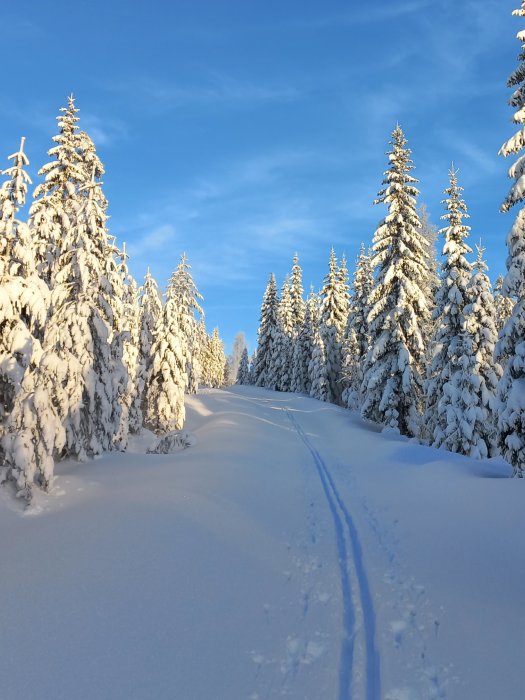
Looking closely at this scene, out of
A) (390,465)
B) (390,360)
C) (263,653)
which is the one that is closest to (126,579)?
(263,653)

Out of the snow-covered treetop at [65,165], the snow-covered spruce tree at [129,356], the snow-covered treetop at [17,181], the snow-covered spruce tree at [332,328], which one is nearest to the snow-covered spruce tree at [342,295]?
the snow-covered spruce tree at [332,328]

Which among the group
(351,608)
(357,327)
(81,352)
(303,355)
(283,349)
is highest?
(357,327)

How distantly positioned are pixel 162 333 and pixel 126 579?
22938mm

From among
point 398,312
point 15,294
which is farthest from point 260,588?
point 398,312

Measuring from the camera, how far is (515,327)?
1513cm

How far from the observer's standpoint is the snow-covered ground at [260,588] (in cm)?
571

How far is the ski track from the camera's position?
220 inches

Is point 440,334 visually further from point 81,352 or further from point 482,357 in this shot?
point 81,352

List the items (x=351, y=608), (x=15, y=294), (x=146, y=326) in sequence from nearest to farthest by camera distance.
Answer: (x=351, y=608)
(x=15, y=294)
(x=146, y=326)

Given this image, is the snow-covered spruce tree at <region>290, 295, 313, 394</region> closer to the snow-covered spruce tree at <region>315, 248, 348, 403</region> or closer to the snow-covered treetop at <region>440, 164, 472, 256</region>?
the snow-covered spruce tree at <region>315, 248, 348, 403</region>

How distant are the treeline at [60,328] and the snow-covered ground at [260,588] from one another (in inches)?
55.7

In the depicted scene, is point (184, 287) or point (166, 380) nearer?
point (166, 380)

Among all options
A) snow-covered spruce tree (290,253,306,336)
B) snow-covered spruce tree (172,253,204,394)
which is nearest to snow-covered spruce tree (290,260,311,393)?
snow-covered spruce tree (290,253,306,336)

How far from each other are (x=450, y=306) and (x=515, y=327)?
35.1 feet
